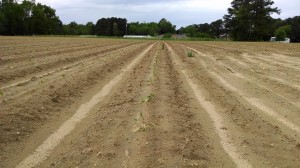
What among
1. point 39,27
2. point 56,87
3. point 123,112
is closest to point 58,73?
point 56,87

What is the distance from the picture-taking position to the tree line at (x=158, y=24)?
71.9 metres

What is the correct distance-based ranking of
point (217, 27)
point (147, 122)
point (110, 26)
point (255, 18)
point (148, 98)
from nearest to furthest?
point (147, 122) → point (148, 98) → point (255, 18) → point (217, 27) → point (110, 26)

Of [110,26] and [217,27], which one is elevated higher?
[217,27]

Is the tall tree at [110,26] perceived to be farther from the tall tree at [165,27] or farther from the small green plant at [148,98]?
the small green plant at [148,98]

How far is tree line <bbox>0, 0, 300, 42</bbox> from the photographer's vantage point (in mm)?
71938

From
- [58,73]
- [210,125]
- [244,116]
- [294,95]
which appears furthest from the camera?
[58,73]

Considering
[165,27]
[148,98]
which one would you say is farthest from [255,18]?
[165,27]

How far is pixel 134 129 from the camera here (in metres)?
6.02

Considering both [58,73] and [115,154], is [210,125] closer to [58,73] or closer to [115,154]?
[115,154]

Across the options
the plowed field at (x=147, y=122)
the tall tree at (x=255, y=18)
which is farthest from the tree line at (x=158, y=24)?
the plowed field at (x=147, y=122)

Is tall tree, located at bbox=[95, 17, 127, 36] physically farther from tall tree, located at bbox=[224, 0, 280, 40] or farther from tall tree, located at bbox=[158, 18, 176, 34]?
tall tree, located at bbox=[224, 0, 280, 40]

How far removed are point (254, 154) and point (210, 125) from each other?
140 cm

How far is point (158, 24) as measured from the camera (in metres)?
155

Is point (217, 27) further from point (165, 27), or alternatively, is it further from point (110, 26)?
point (110, 26)
